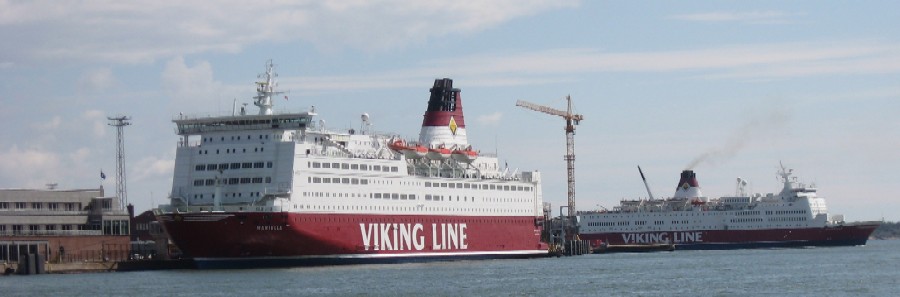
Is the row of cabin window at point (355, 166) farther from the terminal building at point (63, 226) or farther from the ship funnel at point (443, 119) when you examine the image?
the terminal building at point (63, 226)

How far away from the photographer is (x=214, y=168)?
61.8 m

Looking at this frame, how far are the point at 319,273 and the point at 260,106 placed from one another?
32.2 feet

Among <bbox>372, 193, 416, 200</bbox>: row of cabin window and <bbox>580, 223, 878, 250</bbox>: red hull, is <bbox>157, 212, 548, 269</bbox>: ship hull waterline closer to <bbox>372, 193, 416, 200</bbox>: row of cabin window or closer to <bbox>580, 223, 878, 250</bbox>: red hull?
<bbox>372, 193, 416, 200</bbox>: row of cabin window

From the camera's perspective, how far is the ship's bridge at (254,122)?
61.5m

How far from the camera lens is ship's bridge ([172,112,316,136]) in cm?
→ 6147

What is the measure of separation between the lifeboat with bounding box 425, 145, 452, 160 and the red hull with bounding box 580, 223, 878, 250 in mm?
44037

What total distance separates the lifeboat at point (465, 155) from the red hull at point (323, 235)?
3.17m

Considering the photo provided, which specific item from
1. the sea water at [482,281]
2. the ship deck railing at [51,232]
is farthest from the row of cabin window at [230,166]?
the ship deck railing at [51,232]

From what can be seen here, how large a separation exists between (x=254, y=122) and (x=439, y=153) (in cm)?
1207

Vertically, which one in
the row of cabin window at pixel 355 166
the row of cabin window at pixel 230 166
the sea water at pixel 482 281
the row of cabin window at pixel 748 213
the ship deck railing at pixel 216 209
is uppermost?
the row of cabin window at pixel 230 166

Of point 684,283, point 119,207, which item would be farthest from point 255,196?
point 684,283

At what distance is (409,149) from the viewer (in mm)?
67875

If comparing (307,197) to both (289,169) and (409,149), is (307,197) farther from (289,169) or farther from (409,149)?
(409,149)

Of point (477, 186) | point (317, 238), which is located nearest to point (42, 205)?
point (317, 238)
